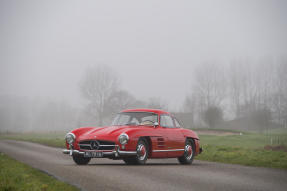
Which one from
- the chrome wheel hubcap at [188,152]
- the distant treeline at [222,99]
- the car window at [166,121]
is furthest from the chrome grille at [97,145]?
the distant treeline at [222,99]

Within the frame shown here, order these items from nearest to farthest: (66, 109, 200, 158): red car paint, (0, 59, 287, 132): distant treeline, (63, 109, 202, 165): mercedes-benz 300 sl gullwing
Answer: (63, 109, 202, 165): mercedes-benz 300 sl gullwing → (66, 109, 200, 158): red car paint → (0, 59, 287, 132): distant treeline

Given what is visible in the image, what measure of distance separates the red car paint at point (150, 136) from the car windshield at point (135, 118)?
22cm

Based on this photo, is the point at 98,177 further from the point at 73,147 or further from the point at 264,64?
the point at 264,64

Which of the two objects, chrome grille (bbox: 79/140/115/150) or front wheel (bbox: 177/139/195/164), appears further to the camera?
front wheel (bbox: 177/139/195/164)

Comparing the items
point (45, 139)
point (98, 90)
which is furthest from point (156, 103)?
point (45, 139)

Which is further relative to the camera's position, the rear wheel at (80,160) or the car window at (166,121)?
the car window at (166,121)

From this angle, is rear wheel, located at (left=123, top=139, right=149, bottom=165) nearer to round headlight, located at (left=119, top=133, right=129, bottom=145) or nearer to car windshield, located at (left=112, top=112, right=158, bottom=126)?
round headlight, located at (left=119, top=133, right=129, bottom=145)

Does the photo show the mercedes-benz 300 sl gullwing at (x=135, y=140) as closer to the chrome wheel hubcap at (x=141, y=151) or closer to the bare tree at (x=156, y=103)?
the chrome wheel hubcap at (x=141, y=151)

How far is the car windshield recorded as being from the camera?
12.7 m

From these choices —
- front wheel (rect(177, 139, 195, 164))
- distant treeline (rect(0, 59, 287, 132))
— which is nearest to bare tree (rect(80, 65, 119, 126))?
distant treeline (rect(0, 59, 287, 132))

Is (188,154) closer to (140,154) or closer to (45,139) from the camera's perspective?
(140,154)

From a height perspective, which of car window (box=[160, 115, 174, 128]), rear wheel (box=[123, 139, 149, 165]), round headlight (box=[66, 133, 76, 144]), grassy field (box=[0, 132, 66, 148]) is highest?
car window (box=[160, 115, 174, 128])

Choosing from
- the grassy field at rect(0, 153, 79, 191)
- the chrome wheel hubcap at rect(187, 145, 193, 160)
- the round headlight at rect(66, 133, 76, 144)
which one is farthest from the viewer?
the chrome wheel hubcap at rect(187, 145, 193, 160)

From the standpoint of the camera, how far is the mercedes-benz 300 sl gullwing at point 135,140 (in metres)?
10.9
